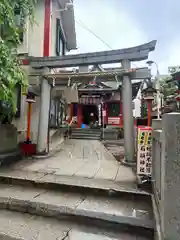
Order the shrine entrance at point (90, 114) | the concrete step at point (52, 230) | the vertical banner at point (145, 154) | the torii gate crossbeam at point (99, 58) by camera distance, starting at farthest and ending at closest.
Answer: the shrine entrance at point (90, 114) < the torii gate crossbeam at point (99, 58) < the vertical banner at point (145, 154) < the concrete step at point (52, 230)

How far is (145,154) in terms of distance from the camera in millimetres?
3867

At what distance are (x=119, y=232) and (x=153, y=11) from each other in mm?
11499

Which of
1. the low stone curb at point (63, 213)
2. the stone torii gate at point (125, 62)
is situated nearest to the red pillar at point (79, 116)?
the stone torii gate at point (125, 62)

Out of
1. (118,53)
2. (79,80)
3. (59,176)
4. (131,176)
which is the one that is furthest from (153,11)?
(59,176)

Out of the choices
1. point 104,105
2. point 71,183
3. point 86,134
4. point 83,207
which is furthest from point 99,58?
point 104,105

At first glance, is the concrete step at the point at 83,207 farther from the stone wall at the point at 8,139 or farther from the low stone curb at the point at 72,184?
the stone wall at the point at 8,139

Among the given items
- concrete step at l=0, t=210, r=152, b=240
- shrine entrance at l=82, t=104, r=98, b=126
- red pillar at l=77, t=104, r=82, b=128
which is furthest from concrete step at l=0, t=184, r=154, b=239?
shrine entrance at l=82, t=104, r=98, b=126

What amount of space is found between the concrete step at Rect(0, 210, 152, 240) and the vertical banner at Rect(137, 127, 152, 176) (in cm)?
148

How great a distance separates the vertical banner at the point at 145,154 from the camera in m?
3.81

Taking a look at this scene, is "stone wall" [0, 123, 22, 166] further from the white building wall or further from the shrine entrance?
the shrine entrance

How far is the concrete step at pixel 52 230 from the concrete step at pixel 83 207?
10cm

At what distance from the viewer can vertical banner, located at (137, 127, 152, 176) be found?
12.5 ft

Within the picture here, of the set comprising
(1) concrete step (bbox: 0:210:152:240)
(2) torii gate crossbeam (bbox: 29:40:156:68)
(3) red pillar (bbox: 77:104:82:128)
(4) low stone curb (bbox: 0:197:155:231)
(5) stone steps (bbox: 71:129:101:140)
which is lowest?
(1) concrete step (bbox: 0:210:152:240)

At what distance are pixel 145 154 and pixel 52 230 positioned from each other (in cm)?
242
